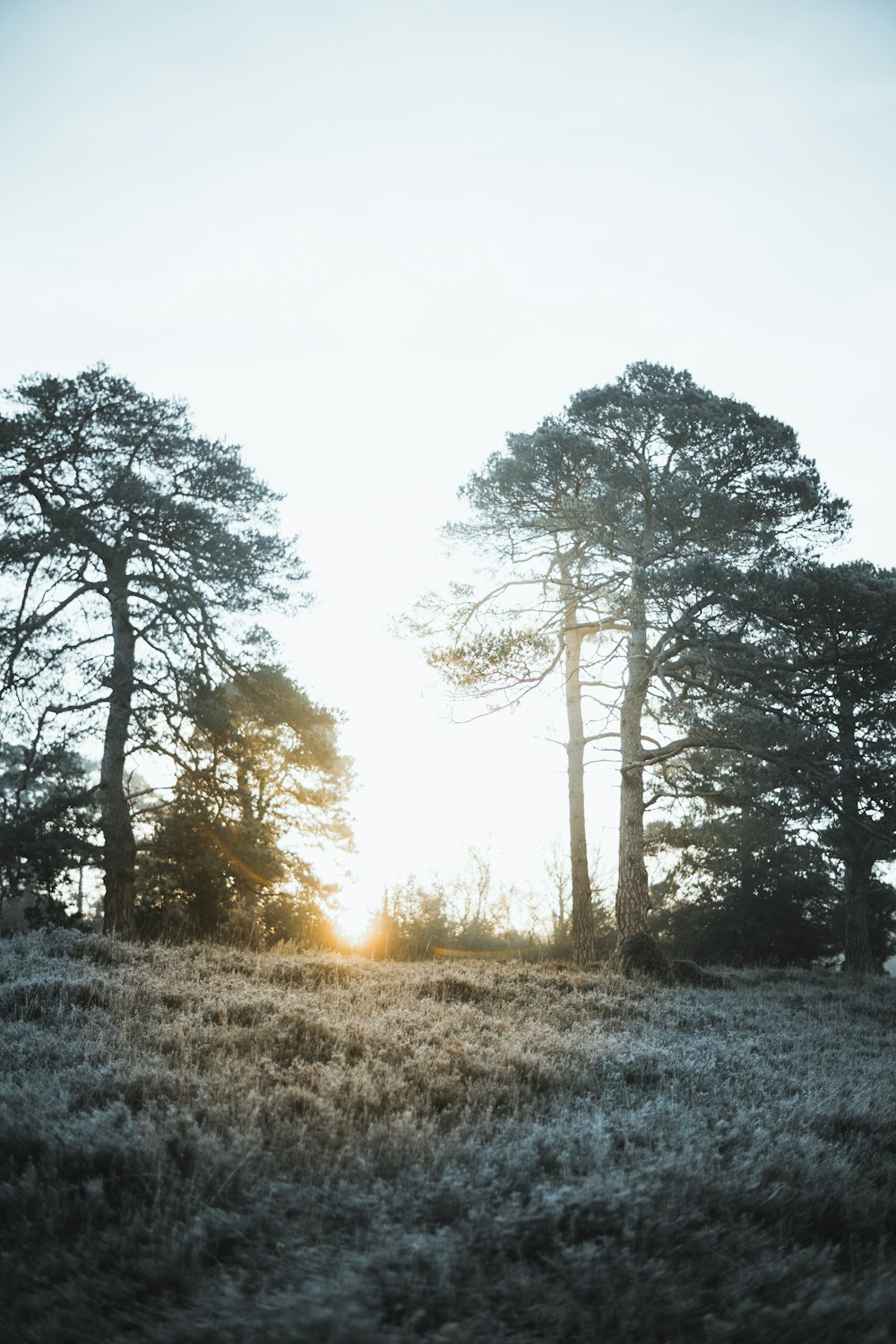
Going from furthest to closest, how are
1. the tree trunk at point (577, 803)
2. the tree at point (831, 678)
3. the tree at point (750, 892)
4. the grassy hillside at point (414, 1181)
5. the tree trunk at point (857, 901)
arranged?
1. the tree at point (750, 892)
2. the tree trunk at point (857, 901)
3. the tree trunk at point (577, 803)
4. the tree at point (831, 678)
5. the grassy hillside at point (414, 1181)

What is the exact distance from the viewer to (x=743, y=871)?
2739 centimetres

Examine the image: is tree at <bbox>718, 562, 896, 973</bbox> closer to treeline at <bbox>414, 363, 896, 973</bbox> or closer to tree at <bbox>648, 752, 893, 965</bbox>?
treeline at <bbox>414, 363, 896, 973</bbox>

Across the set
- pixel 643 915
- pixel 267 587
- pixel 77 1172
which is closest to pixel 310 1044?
pixel 77 1172

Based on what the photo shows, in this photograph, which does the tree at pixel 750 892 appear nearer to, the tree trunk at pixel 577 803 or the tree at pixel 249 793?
the tree trunk at pixel 577 803

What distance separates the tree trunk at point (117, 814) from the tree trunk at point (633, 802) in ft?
32.1

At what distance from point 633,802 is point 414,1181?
41.4ft

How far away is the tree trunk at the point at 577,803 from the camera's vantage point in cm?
1814

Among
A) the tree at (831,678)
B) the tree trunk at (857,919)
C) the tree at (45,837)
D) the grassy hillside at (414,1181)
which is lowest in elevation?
the tree trunk at (857,919)

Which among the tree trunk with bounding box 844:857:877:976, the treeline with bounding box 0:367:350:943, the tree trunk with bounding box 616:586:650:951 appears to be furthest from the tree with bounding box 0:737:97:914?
the tree trunk with bounding box 844:857:877:976

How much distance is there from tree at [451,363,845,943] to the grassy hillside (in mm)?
8066

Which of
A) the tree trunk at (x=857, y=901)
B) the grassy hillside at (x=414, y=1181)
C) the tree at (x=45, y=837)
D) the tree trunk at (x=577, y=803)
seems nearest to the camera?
the grassy hillside at (x=414, y=1181)

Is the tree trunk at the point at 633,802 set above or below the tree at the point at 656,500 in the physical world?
below

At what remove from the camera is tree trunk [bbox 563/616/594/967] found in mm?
18141

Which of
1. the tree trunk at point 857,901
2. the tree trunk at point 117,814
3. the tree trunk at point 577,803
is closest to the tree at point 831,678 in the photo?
the tree trunk at point 577,803
